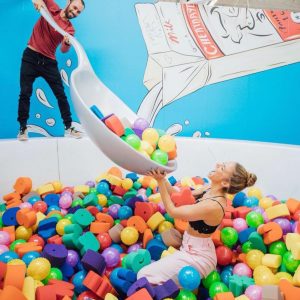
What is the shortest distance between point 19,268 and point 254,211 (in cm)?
75

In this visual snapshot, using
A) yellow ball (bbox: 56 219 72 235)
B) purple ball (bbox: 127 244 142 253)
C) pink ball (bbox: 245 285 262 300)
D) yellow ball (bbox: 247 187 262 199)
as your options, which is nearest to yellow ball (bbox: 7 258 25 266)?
yellow ball (bbox: 56 219 72 235)

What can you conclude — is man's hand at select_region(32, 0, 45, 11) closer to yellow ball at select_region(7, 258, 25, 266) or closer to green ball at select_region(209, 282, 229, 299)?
yellow ball at select_region(7, 258, 25, 266)

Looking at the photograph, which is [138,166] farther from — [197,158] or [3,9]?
[3,9]

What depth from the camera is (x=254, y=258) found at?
1000mm

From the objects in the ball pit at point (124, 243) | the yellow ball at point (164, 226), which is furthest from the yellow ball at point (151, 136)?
the yellow ball at point (164, 226)

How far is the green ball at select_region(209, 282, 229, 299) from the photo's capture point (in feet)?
2.96

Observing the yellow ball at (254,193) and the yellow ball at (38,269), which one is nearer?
the yellow ball at (38,269)

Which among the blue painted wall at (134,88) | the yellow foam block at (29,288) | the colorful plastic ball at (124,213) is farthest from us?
the blue painted wall at (134,88)

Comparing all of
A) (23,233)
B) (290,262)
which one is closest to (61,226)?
(23,233)

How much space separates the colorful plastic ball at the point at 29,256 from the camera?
96 cm

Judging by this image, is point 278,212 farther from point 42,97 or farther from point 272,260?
point 42,97

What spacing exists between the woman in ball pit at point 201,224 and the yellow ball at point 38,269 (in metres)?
0.23

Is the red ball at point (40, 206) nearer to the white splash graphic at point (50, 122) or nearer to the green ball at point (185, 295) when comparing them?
the white splash graphic at point (50, 122)

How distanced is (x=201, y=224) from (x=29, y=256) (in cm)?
46
